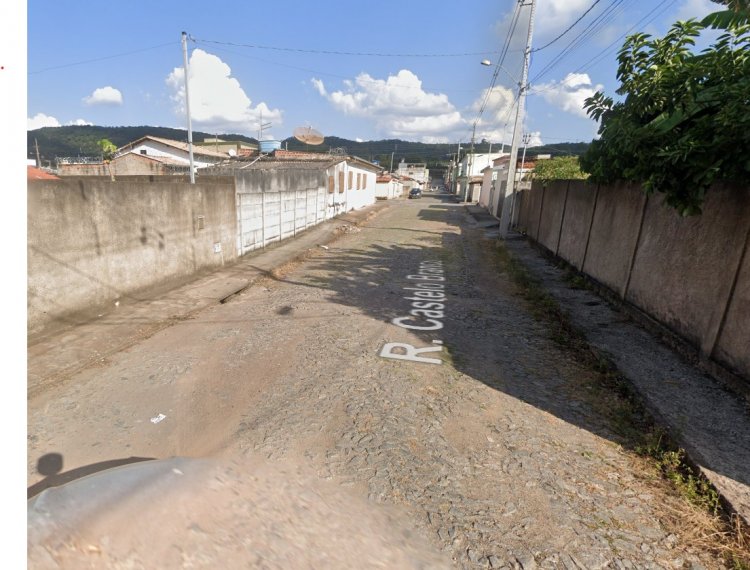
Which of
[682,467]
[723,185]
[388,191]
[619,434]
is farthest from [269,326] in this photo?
Answer: [388,191]

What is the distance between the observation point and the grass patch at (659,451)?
7.63ft

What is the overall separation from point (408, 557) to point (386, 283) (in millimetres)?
6388

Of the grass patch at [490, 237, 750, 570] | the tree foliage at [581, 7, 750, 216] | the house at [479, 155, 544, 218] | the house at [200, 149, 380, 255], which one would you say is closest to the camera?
the grass patch at [490, 237, 750, 570]

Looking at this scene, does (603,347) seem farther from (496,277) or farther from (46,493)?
(46,493)

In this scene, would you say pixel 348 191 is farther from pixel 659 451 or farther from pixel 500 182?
pixel 659 451

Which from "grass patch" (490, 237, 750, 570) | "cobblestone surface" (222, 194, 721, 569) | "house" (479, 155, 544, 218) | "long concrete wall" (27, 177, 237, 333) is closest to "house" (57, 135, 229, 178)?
"long concrete wall" (27, 177, 237, 333)

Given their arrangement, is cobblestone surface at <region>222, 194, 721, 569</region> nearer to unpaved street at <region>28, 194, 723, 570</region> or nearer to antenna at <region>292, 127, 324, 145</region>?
unpaved street at <region>28, 194, 723, 570</region>

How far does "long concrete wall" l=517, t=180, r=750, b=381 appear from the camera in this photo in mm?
4016

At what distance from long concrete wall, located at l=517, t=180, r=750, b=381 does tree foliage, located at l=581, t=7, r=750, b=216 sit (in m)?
0.40

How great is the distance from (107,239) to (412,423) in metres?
5.65

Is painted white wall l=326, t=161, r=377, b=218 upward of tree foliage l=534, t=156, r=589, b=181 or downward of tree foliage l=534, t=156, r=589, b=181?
downward

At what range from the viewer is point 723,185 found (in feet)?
14.5

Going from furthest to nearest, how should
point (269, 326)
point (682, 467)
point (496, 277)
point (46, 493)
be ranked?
point (496, 277) → point (269, 326) → point (682, 467) → point (46, 493)

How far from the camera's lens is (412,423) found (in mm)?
3449
